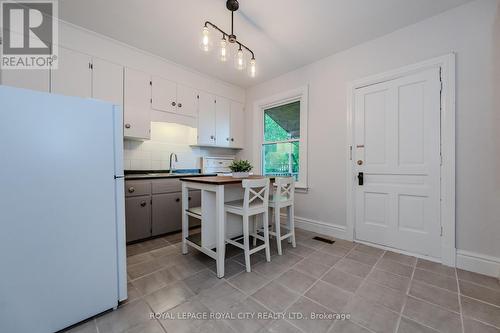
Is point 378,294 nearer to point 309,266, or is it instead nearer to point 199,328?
point 309,266

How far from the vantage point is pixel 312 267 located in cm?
201

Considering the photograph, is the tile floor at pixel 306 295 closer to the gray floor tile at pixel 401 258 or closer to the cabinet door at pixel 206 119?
the gray floor tile at pixel 401 258

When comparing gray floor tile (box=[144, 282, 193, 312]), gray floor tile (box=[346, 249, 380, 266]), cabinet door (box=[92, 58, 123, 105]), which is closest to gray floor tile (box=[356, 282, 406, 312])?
gray floor tile (box=[346, 249, 380, 266])

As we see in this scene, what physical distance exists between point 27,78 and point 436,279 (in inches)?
177

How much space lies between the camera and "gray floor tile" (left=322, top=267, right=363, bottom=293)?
169 cm

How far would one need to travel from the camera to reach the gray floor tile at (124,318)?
126 centimetres

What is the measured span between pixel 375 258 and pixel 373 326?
111cm

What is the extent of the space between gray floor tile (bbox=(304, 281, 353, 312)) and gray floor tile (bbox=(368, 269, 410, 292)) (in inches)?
15.4

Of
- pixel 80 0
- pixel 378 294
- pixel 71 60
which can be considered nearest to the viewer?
pixel 378 294

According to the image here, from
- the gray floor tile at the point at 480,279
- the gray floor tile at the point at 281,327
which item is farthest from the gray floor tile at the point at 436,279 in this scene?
the gray floor tile at the point at 281,327

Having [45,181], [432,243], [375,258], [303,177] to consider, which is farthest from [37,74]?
[432,243]

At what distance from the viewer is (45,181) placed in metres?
1.15

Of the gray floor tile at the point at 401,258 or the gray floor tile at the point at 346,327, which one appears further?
the gray floor tile at the point at 401,258

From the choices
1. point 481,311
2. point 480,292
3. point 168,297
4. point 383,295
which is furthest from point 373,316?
point 168,297
